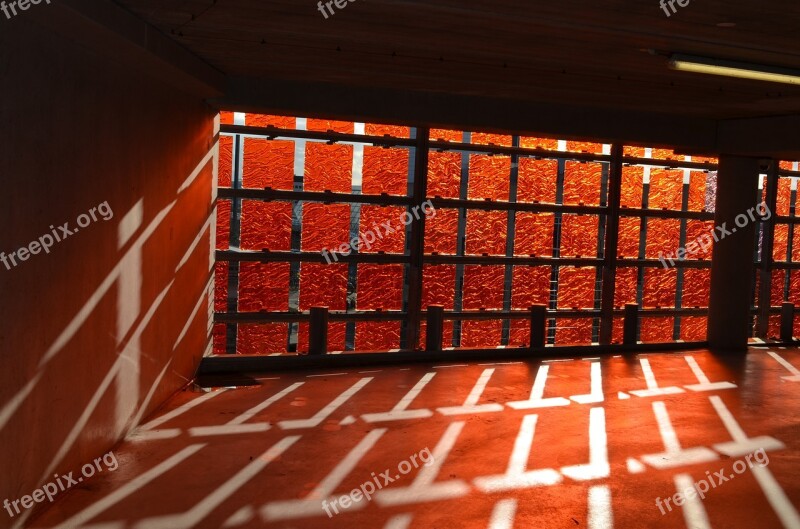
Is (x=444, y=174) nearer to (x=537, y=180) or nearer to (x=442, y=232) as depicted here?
(x=442, y=232)

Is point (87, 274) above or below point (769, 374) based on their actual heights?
above

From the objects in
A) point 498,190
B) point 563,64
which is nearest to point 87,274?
point 563,64

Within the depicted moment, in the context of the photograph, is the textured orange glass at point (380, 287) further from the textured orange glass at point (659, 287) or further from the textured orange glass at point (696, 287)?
the textured orange glass at point (696, 287)

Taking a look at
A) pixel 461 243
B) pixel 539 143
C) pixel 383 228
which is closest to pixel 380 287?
pixel 383 228

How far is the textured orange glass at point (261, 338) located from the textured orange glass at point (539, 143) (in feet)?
16.0

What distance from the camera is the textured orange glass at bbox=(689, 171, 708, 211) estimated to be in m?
15.2

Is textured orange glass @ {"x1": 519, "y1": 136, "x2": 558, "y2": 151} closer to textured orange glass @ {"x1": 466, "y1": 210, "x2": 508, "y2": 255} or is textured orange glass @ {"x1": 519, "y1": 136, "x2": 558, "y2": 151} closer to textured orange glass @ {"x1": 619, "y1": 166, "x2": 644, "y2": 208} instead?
textured orange glass @ {"x1": 466, "y1": 210, "x2": 508, "y2": 255}

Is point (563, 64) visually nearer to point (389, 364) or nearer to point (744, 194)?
point (389, 364)

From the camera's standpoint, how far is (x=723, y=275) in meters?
14.3

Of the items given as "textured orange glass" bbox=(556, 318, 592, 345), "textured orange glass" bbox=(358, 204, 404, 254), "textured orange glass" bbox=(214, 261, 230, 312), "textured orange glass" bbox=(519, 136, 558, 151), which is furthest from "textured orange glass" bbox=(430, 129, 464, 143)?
"textured orange glass" bbox=(214, 261, 230, 312)

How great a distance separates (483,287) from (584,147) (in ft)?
9.90

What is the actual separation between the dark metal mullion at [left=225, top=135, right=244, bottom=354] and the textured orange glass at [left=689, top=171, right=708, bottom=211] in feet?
27.3

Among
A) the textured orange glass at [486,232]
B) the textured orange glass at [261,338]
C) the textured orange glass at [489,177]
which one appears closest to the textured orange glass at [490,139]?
the textured orange glass at [489,177]

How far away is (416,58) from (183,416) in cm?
453
